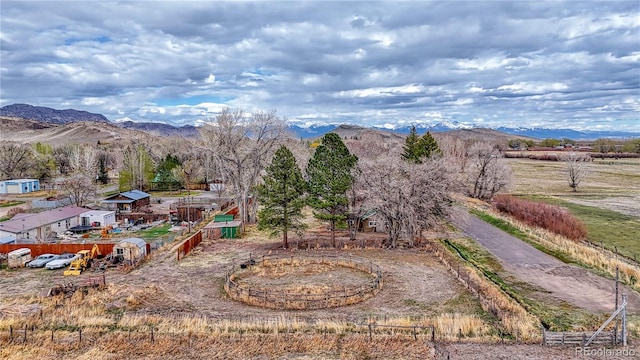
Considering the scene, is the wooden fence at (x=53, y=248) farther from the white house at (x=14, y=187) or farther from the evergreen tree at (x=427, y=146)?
the white house at (x=14, y=187)

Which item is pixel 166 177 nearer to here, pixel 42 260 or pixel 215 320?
pixel 42 260

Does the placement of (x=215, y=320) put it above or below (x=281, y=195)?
below

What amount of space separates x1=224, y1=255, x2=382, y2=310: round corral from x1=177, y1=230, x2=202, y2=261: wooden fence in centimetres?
489

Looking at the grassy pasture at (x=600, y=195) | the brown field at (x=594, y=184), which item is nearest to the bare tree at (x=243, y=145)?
the grassy pasture at (x=600, y=195)

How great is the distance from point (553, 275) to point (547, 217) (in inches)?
747

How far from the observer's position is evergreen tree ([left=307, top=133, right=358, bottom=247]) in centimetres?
3756

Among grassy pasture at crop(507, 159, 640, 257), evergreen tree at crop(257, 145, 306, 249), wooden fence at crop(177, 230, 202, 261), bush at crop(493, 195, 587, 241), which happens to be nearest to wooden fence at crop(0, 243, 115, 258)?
wooden fence at crop(177, 230, 202, 261)

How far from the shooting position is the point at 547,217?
46750 millimetres

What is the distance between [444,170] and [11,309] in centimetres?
3300

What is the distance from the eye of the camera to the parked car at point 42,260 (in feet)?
107

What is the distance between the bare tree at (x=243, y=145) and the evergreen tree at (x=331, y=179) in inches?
519

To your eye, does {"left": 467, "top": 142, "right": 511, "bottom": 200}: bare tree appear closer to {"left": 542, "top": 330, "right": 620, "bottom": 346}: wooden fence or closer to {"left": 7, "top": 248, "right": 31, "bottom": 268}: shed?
{"left": 542, "top": 330, "right": 620, "bottom": 346}: wooden fence

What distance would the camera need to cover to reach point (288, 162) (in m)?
36.7

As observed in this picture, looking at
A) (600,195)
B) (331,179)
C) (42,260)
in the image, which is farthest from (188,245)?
(600,195)
